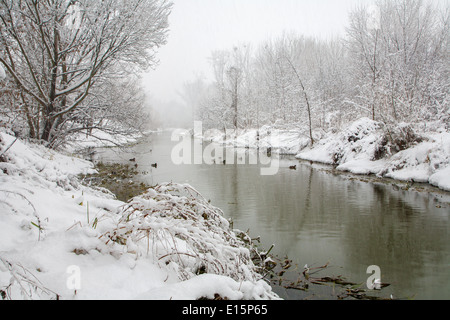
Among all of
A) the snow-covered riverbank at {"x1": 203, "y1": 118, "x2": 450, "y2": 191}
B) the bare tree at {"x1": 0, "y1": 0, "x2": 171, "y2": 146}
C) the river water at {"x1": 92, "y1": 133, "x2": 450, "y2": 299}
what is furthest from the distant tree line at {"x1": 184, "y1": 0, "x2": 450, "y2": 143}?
the bare tree at {"x1": 0, "y1": 0, "x2": 171, "y2": 146}

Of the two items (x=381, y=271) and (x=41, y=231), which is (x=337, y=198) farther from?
(x=41, y=231)

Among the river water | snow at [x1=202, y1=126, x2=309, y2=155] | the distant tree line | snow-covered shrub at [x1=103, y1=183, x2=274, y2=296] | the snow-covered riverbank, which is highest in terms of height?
the distant tree line

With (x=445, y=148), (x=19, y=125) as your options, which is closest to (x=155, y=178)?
(x=19, y=125)

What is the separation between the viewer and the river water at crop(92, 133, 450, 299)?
14.3ft

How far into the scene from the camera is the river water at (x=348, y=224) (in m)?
4.37

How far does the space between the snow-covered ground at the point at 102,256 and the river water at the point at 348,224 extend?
52.6 inches

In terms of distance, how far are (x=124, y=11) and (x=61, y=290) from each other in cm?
694

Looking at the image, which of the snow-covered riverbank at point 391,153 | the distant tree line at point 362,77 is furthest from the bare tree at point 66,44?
the distant tree line at point 362,77

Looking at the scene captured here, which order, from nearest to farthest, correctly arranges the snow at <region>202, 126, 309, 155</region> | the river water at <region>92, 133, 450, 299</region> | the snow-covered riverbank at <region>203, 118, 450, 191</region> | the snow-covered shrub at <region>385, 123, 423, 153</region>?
the river water at <region>92, 133, 450, 299</region> < the snow-covered riverbank at <region>203, 118, 450, 191</region> < the snow-covered shrub at <region>385, 123, 423, 153</region> < the snow at <region>202, 126, 309, 155</region>

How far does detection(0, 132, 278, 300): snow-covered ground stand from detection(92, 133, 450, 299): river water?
4.38 ft

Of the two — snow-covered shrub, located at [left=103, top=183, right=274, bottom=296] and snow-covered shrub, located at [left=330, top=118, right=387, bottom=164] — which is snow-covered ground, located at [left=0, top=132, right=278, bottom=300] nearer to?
snow-covered shrub, located at [left=103, top=183, right=274, bottom=296]

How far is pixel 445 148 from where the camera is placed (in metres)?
10.3

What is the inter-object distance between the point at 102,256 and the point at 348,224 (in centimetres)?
572

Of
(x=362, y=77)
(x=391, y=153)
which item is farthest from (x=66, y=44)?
(x=362, y=77)
